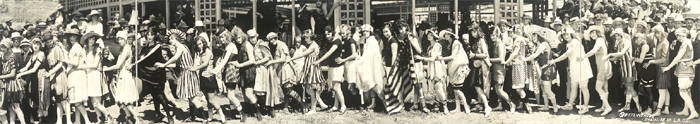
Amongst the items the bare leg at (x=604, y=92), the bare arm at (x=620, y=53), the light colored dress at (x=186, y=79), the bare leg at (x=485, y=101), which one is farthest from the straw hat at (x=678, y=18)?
the light colored dress at (x=186, y=79)

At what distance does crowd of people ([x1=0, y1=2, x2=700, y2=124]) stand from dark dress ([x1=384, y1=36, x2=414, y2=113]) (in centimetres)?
2

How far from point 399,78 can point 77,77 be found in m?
4.68

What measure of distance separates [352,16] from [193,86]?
3927 mm

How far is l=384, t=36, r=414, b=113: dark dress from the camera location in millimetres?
9406

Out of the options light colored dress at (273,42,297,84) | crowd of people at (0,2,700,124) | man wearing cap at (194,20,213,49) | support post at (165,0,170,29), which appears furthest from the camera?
support post at (165,0,170,29)

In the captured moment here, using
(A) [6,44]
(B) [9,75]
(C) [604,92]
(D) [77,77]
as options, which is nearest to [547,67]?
(C) [604,92]

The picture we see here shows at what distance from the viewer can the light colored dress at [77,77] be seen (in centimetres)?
784

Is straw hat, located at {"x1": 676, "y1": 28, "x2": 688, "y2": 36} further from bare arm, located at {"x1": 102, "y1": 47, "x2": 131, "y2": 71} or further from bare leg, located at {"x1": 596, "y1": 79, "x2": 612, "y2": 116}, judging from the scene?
bare arm, located at {"x1": 102, "y1": 47, "x2": 131, "y2": 71}

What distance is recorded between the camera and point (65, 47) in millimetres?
7977

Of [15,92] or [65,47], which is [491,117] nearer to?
[65,47]

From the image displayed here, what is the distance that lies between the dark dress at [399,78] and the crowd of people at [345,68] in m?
0.02

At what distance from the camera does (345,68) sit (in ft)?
30.6

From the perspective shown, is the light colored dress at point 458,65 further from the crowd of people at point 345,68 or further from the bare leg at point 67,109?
the bare leg at point 67,109

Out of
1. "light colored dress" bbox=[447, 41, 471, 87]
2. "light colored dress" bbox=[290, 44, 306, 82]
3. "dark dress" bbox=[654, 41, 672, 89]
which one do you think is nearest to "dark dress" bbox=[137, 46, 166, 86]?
"light colored dress" bbox=[290, 44, 306, 82]
